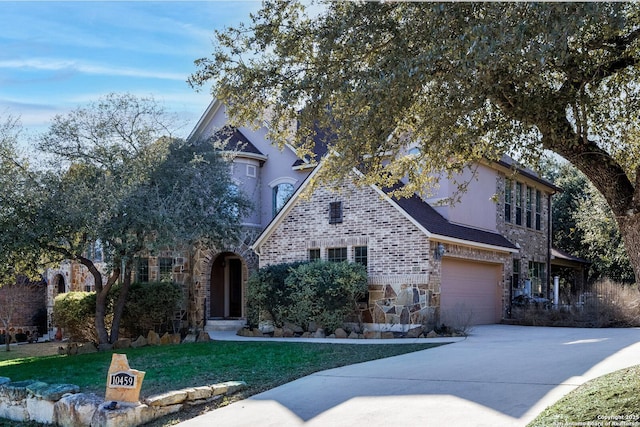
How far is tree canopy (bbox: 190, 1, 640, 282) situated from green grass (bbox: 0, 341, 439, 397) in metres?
3.90

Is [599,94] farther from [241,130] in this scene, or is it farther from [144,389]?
[241,130]

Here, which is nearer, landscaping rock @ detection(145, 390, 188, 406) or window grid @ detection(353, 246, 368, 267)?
landscaping rock @ detection(145, 390, 188, 406)

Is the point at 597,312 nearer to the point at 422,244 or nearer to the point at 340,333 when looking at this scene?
the point at 422,244

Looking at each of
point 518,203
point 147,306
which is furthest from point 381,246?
point 518,203

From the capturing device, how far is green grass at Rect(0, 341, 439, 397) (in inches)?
458

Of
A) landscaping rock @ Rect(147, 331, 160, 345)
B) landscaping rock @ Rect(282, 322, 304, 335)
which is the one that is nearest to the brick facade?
landscaping rock @ Rect(282, 322, 304, 335)

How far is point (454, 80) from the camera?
30.9 ft

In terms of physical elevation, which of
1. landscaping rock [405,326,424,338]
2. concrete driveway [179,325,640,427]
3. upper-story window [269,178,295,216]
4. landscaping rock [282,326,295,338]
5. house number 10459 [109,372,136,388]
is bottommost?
landscaping rock [282,326,295,338]

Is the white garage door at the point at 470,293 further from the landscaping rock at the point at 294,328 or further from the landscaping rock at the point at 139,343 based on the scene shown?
the landscaping rock at the point at 139,343

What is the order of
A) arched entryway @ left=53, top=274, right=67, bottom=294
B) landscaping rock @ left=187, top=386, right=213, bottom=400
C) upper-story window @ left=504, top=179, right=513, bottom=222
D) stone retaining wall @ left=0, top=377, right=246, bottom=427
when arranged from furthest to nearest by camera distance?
arched entryway @ left=53, top=274, right=67, bottom=294 < upper-story window @ left=504, top=179, right=513, bottom=222 < landscaping rock @ left=187, top=386, right=213, bottom=400 < stone retaining wall @ left=0, top=377, right=246, bottom=427

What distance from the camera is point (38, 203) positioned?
53.8 feet

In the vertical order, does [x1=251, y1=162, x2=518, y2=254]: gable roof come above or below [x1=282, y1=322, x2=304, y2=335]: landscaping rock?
above

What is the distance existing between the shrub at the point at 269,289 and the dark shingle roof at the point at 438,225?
381cm

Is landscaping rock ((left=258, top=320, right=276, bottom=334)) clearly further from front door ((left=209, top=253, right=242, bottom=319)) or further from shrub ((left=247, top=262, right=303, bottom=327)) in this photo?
front door ((left=209, top=253, right=242, bottom=319))
